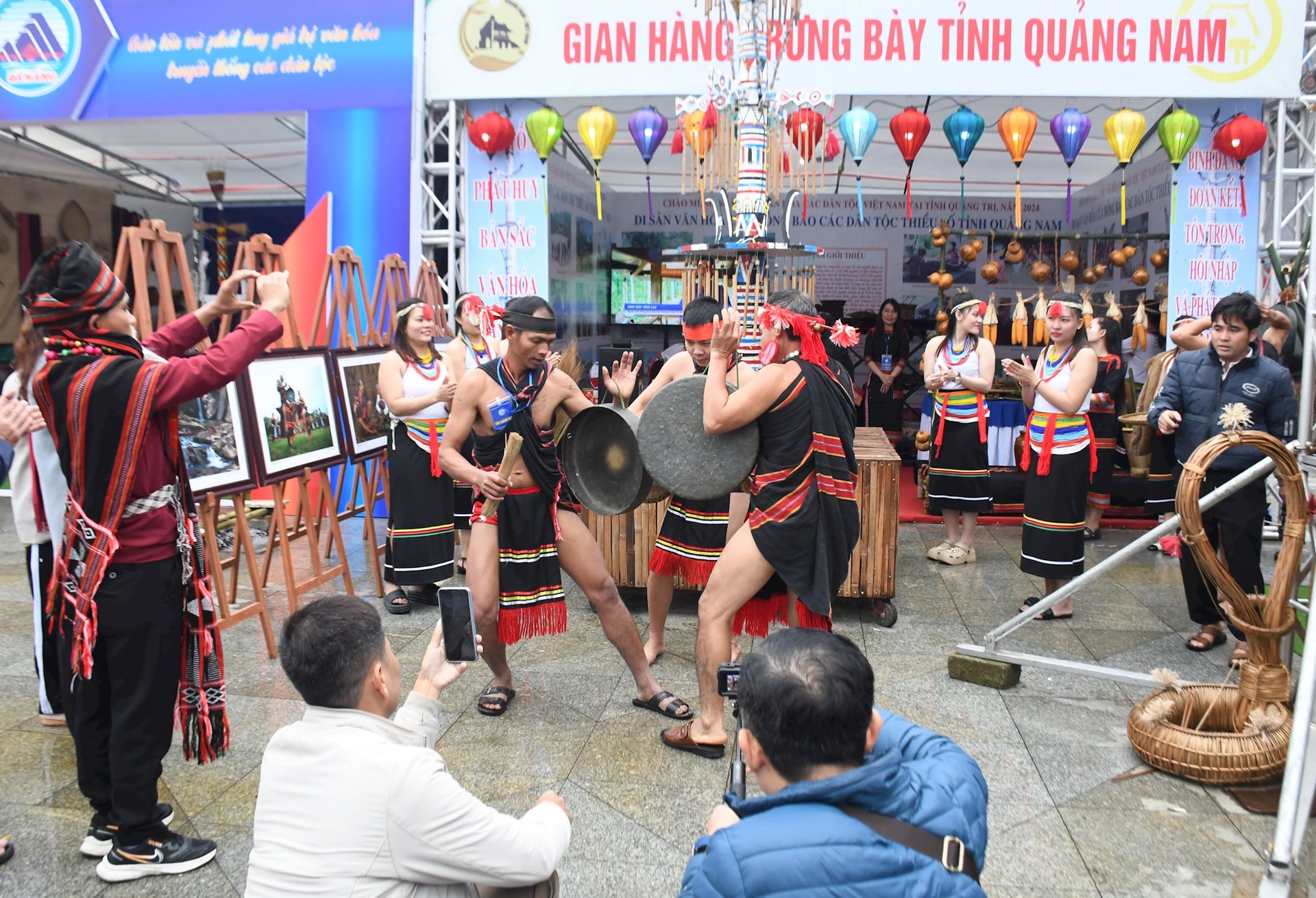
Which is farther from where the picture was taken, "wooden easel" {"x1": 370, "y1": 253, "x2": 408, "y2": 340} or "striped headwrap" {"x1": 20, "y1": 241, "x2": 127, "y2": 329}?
"wooden easel" {"x1": 370, "y1": 253, "x2": 408, "y2": 340}

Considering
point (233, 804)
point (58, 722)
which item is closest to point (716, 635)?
point (233, 804)

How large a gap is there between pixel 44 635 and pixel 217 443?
1284mm

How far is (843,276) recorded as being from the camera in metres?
11.1

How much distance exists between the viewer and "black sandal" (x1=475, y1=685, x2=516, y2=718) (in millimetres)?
3975

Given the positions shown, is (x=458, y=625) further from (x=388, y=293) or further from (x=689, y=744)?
(x=388, y=293)

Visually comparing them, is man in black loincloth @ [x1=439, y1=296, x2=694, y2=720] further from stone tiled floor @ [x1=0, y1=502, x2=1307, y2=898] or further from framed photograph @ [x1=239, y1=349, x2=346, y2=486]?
framed photograph @ [x1=239, y1=349, x2=346, y2=486]

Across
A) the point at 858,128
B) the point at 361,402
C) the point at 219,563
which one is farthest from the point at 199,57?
the point at 858,128

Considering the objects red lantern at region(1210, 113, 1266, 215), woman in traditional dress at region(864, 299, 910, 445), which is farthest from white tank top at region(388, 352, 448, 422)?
woman in traditional dress at region(864, 299, 910, 445)

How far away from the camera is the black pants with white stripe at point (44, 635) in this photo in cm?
322

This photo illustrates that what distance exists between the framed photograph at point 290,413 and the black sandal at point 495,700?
157cm

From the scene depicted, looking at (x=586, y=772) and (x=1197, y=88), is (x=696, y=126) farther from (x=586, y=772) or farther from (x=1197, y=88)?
(x=586, y=772)

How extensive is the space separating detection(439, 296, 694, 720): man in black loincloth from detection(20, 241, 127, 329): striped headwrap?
4.39 ft

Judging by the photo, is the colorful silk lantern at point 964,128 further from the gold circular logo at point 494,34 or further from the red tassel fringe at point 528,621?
the red tassel fringe at point 528,621

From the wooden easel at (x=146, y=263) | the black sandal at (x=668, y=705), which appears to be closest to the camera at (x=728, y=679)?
the black sandal at (x=668, y=705)
